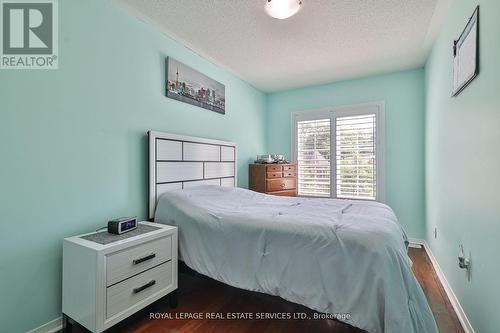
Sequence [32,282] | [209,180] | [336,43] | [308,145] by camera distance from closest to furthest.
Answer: [32,282] → [336,43] → [209,180] → [308,145]

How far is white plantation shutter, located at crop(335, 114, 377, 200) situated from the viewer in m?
3.60

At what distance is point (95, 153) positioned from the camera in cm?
185

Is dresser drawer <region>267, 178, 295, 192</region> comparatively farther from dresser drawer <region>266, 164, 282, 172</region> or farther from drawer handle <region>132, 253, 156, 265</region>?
drawer handle <region>132, 253, 156, 265</region>

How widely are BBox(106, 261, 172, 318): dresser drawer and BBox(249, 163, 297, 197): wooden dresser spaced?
6.63 ft

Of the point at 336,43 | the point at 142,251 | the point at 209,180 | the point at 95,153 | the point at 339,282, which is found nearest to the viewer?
the point at 339,282

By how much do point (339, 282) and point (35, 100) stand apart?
2.17 meters

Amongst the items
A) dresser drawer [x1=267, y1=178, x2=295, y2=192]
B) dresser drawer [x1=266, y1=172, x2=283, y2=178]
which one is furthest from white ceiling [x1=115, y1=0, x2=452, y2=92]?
dresser drawer [x1=267, y1=178, x2=295, y2=192]

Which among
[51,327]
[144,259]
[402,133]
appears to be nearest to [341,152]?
[402,133]

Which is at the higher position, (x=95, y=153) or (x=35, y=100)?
(x=35, y=100)

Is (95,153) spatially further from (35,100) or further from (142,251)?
(142,251)

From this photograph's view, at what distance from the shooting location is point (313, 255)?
1.45 metres

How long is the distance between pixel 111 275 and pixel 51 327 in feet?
2.15

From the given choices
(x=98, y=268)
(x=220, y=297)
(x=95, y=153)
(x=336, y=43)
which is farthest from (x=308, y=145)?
(x=98, y=268)

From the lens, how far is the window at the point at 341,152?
11.8 ft
